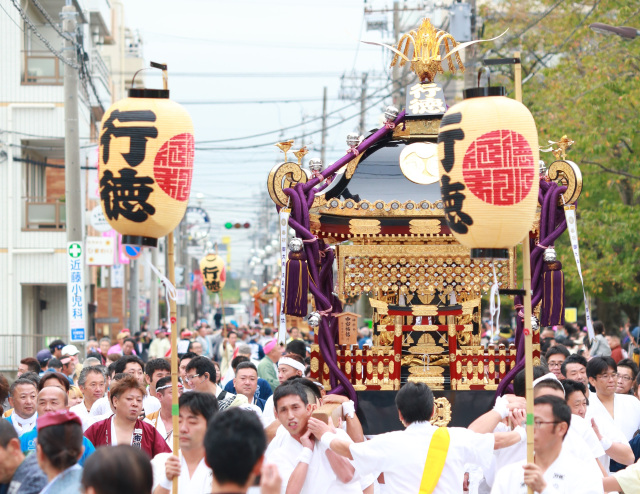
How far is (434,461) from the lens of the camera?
6184mm

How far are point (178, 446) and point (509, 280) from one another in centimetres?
456

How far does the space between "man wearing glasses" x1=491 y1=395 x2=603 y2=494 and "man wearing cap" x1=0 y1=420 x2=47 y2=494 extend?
2435mm

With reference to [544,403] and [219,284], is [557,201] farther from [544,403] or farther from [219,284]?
[219,284]

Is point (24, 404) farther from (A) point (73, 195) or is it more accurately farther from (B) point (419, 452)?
(A) point (73, 195)

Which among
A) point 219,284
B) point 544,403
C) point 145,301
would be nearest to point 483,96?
point 544,403

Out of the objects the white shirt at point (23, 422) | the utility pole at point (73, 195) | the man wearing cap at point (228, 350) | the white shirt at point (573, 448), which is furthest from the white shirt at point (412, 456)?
the man wearing cap at point (228, 350)

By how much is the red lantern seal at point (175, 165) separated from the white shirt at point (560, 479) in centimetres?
274

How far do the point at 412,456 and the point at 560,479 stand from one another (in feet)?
2.67

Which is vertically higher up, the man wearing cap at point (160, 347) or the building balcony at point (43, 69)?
the building balcony at point (43, 69)

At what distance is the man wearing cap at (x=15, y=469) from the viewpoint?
547 cm

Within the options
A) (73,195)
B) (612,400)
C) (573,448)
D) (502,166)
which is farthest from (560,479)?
(73,195)

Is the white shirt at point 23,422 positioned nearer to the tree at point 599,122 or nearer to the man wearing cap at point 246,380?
the man wearing cap at point 246,380

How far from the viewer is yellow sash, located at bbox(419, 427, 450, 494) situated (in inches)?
242

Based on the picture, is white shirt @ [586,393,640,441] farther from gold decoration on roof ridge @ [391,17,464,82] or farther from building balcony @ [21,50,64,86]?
building balcony @ [21,50,64,86]
